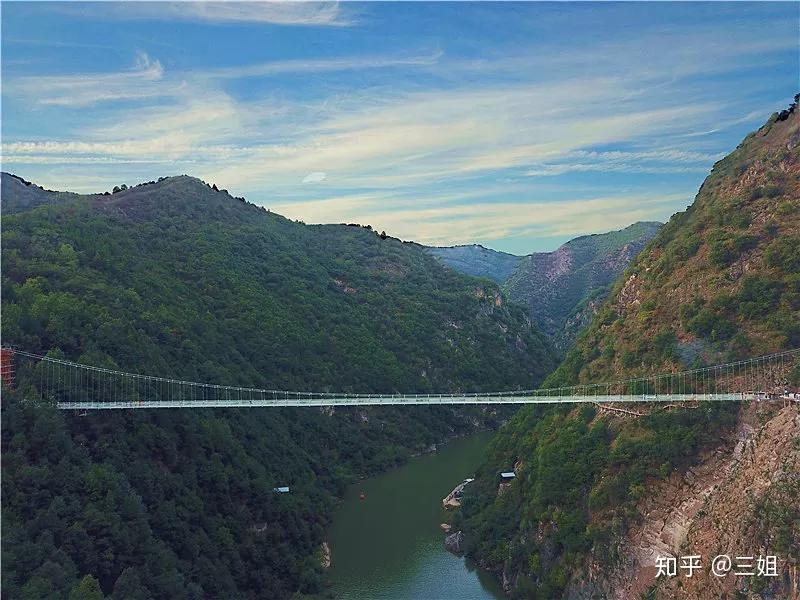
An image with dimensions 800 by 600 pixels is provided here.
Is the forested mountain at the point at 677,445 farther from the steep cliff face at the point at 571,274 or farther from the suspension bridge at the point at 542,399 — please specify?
the steep cliff face at the point at 571,274

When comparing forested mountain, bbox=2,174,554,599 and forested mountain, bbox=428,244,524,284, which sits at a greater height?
forested mountain, bbox=428,244,524,284

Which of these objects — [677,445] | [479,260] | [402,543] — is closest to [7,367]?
[402,543]

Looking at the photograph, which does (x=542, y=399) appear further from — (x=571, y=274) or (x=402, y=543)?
(x=571, y=274)

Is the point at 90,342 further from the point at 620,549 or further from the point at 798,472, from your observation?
the point at 798,472

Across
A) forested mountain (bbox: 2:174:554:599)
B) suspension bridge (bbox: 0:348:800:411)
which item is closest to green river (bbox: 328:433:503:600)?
forested mountain (bbox: 2:174:554:599)

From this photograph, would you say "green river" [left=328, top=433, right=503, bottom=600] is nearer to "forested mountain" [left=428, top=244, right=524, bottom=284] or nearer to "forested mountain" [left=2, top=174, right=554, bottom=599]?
"forested mountain" [left=2, top=174, right=554, bottom=599]

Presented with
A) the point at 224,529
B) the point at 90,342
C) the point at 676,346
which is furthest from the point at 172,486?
the point at 676,346

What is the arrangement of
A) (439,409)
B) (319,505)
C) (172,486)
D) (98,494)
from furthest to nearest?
(439,409)
(319,505)
(172,486)
(98,494)
